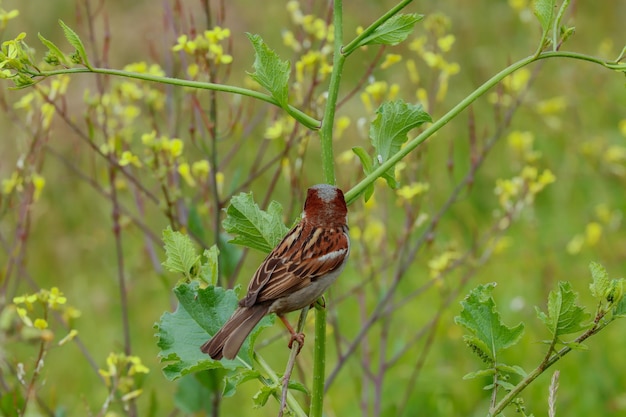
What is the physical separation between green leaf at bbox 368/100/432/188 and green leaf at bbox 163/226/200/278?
550mm

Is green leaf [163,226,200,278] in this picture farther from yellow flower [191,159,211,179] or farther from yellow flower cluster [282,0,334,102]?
yellow flower cluster [282,0,334,102]

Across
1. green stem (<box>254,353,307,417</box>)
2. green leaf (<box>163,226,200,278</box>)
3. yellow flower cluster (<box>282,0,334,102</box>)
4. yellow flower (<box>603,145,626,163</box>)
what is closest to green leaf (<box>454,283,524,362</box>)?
green stem (<box>254,353,307,417</box>)

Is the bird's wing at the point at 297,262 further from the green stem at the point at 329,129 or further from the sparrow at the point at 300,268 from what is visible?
the green stem at the point at 329,129

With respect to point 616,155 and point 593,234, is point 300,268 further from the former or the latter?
point 616,155

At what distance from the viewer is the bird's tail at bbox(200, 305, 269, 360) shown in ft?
7.16

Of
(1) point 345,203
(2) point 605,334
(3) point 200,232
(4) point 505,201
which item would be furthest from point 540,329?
(1) point 345,203

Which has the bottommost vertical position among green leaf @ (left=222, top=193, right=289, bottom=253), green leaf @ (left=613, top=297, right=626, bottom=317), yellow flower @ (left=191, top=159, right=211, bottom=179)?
green leaf @ (left=613, top=297, right=626, bottom=317)

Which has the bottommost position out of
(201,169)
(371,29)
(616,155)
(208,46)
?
(371,29)

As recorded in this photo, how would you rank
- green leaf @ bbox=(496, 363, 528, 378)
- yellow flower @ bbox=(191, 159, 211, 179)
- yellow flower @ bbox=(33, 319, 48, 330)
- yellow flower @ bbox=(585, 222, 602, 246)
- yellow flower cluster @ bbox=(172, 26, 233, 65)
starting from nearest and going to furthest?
green leaf @ bbox=(496, 363, 528, 378) → yellow flower @ bbox=(33, 319, 48, 330) → yellow flower cluster @ bbox=(172, 26, 233, 65) → yellow flower @ bbox=(191, 159, 211, 179) → yellow flower @ bbox=(585, 222, 602, 246)

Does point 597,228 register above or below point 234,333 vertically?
above

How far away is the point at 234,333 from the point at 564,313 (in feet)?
2.61

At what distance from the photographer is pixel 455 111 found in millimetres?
2199

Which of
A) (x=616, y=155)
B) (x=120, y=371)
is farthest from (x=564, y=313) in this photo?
(x=616, y=155)

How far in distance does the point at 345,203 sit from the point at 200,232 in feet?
4.87
